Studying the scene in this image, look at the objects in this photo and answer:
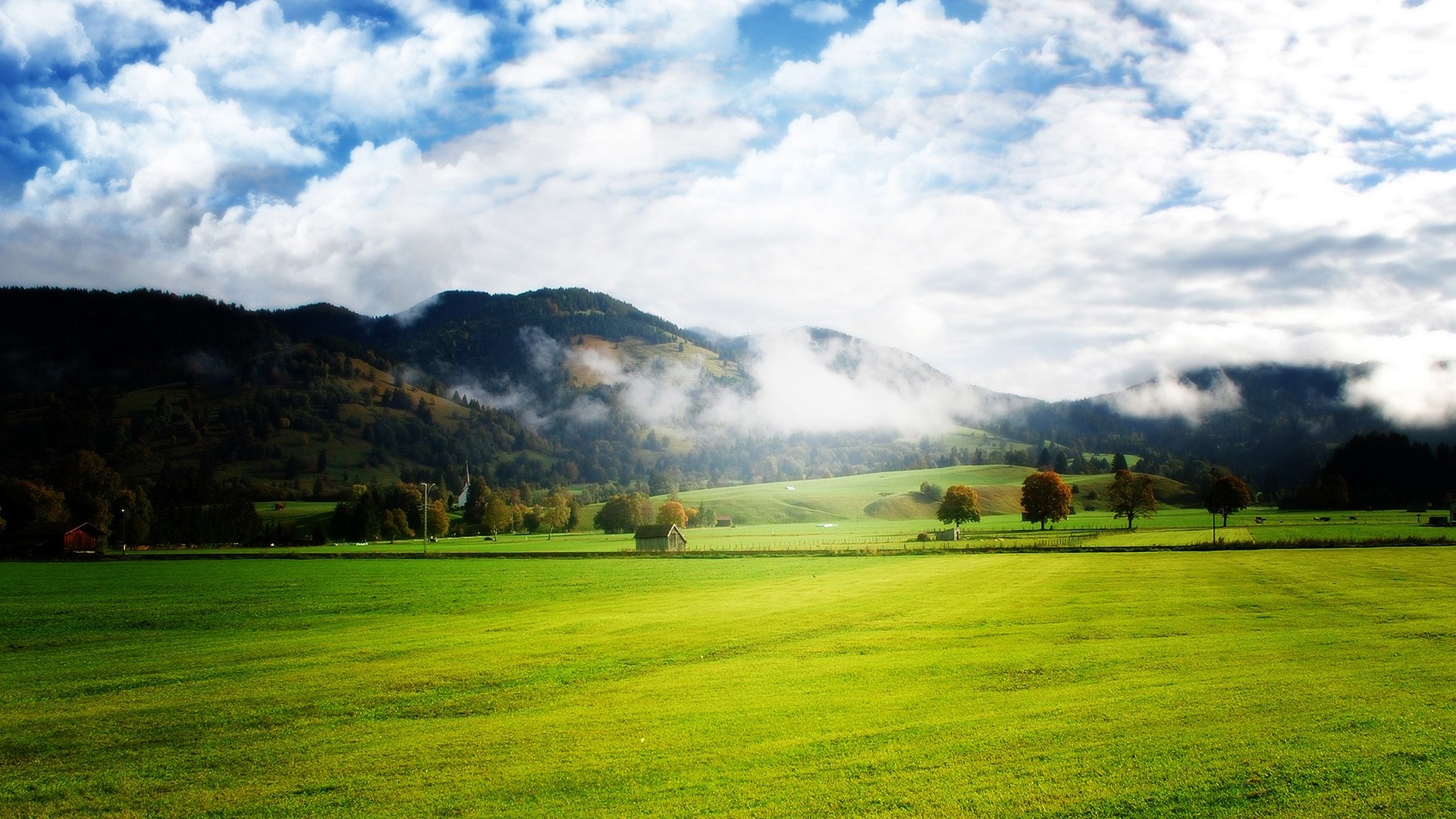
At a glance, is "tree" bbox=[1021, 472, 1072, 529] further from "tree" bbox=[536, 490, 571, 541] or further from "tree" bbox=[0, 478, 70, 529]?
"tree" bbox=[0, 478, 70, 529]

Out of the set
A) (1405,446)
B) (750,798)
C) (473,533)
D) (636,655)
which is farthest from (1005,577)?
(1405,446)

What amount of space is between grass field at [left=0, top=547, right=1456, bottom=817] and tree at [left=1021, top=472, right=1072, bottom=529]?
8417cm

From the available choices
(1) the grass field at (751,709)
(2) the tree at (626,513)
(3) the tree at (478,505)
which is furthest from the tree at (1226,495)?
(3) the tree at (478,505)

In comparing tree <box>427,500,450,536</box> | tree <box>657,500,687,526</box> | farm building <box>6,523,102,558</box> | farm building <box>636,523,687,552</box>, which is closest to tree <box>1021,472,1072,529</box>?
tree <box>657,500,687,526</box>

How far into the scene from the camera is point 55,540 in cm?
9531

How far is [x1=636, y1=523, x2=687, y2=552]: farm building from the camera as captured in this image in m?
91.8

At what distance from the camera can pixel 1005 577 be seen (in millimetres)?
45750

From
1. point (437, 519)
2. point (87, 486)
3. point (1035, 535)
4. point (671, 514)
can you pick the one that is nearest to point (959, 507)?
point (1035, 535)

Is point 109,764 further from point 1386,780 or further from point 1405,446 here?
point 1405,446

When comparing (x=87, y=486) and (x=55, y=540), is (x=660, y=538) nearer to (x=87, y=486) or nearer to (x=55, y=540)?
(x=55, y=540)

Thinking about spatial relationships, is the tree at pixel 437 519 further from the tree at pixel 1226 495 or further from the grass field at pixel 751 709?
the tree at pixel 1226 495

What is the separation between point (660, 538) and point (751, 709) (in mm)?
77935

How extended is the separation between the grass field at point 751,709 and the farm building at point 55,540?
248 feet

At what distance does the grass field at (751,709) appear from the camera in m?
11.3
